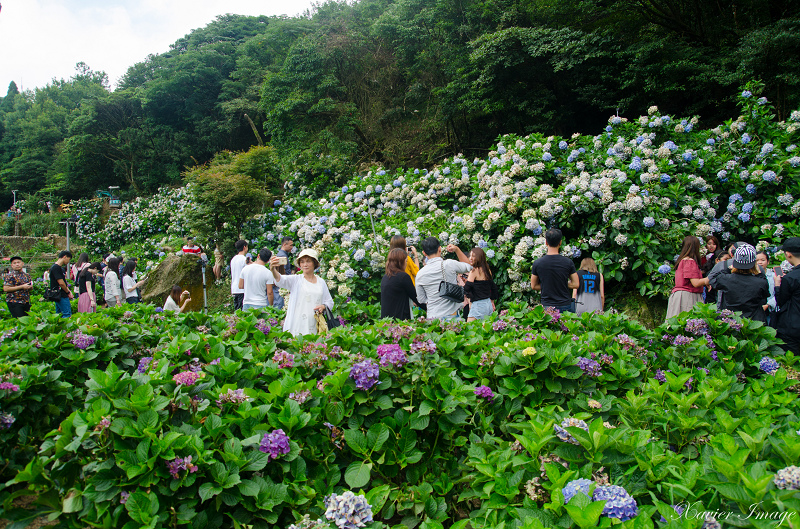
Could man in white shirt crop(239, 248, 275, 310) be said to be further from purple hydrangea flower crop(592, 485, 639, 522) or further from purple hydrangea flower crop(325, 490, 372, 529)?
purple hydrangea flower crop(592, 485, 639, 522)

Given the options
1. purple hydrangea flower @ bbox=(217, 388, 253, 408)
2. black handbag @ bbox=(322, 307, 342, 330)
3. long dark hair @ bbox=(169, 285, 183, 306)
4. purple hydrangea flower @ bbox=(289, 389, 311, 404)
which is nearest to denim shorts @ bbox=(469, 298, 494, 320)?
black handbag @ bbox=(322, 307, 342, 330)

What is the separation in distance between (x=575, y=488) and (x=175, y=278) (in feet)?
36.7

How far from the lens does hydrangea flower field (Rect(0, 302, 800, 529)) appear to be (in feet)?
4.57

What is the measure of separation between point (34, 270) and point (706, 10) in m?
24.4

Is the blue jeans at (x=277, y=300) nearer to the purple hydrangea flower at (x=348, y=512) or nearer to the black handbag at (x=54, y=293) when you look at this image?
the black handbag at (x=54, y=293)

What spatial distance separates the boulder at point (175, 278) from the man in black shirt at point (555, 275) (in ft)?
28.1

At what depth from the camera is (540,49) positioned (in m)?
10.6

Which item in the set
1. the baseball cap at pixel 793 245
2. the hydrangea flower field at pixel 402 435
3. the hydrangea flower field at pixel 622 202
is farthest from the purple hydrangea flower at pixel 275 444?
the hydrangea flower field at pixel 622 202

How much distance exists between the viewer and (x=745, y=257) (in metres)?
3.91

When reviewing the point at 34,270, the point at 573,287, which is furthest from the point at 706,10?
the point at 34,270

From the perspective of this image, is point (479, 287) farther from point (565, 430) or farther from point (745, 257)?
point (565, 430)

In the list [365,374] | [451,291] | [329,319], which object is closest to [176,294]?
[329,319]

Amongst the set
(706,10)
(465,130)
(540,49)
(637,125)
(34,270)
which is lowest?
(34,270)

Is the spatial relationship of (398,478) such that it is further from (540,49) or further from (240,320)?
(540,49)
